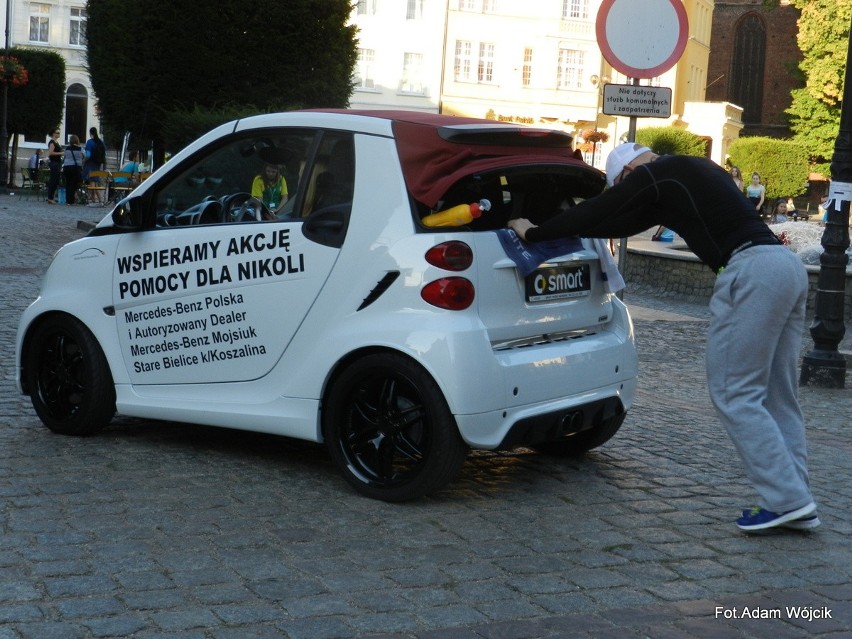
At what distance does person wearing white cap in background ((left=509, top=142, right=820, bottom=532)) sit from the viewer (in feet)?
18.4

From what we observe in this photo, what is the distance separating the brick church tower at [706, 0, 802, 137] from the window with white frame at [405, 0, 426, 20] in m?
24.5

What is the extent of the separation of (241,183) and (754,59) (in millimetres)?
82684

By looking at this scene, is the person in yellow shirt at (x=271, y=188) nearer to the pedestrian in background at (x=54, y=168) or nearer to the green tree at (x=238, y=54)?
the green tree at (x=238, y=54)

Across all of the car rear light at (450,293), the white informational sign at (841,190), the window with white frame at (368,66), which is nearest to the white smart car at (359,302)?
the car rear light at (450,293)

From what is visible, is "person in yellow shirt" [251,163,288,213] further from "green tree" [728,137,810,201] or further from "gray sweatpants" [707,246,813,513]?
"green tree" [728,137,810,201]

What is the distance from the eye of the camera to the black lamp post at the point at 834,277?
11094 mm

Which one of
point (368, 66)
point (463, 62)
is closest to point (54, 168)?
point (368, 66)

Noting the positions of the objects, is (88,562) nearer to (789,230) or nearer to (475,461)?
(475,461)

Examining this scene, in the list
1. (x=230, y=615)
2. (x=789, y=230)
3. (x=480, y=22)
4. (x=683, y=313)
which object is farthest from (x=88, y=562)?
(x=480, y=22)

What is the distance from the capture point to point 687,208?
571 cm

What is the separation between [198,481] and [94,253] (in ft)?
5.09

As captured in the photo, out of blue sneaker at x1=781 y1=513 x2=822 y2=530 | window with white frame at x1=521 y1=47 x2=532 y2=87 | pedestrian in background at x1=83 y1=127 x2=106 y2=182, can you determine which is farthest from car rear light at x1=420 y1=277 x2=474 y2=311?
window with white frame at x1=521 y1=47 x2=532 y2=87

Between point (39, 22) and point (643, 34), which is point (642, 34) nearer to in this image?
point (643, 34)

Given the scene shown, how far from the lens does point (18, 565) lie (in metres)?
4.87
